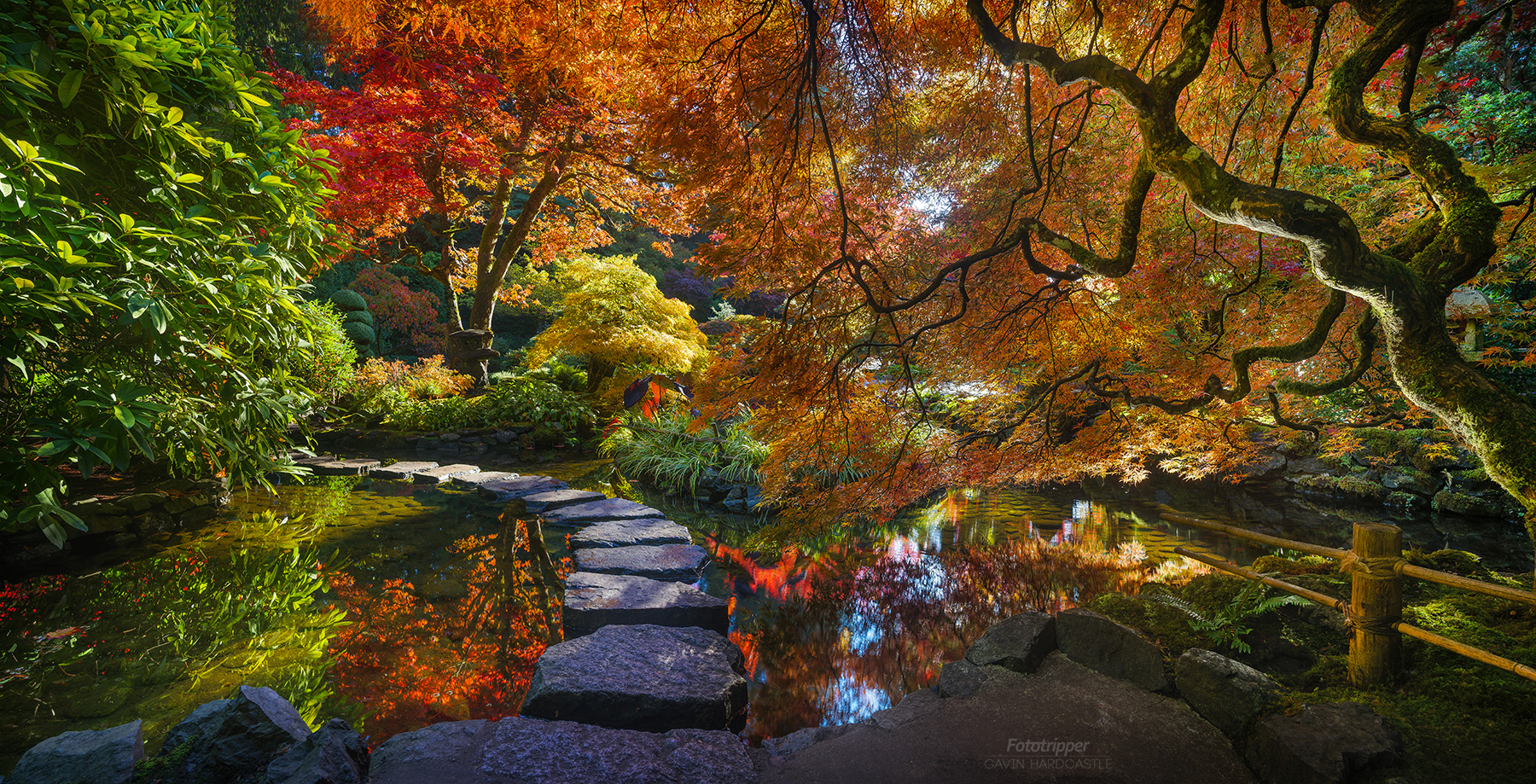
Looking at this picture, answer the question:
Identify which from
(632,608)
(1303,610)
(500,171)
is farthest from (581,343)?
(1303,610)

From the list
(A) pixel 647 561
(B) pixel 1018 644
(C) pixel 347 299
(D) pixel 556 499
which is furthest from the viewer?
(C) pixel 347 299

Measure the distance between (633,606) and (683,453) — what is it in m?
4.27

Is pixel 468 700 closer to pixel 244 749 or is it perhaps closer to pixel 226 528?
pixel 244 749

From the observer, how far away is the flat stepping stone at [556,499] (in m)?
5.23

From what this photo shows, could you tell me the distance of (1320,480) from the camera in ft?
23.8

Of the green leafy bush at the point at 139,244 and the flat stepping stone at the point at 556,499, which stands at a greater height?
the green leafy bush at the point at 139,244

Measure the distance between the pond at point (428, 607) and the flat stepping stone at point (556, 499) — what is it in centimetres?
29

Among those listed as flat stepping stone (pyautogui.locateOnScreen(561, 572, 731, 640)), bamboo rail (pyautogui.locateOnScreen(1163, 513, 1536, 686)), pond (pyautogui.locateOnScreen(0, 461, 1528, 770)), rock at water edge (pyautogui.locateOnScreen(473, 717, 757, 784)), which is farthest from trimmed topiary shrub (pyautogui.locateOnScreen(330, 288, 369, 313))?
bamboo rail (pyautogui.locateOnScreen(1163, 513, 1536, 686))

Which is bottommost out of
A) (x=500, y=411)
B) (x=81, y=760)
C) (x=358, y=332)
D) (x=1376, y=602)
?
(x=81, y=760)

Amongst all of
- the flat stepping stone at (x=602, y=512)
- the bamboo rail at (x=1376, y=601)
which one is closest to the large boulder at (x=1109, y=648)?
the bamboo rail at (x=1376, y=601)

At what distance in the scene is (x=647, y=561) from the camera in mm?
3670

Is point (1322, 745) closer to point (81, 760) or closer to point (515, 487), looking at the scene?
point (81, 760)

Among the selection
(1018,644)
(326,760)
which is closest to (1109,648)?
(1018,644)

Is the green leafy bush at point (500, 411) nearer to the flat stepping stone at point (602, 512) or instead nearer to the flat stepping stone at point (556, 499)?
the flat stepping stone at point (556, 499)
